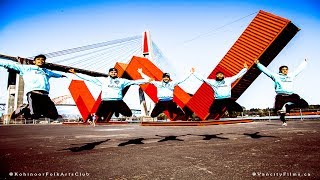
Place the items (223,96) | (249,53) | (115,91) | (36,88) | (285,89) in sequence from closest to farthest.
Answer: (36,88)
(115,91)
(223,96)
(285,89)
(249,53)

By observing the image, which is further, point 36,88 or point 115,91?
point 115,91

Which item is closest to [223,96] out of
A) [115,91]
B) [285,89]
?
[285,89]

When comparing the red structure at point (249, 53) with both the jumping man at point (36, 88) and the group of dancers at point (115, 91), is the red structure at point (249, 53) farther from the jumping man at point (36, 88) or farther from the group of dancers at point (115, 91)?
the jumping man at point (36, 88)

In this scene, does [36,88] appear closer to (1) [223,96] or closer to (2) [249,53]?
(1) [223,96]

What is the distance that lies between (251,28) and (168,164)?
15.4 metres

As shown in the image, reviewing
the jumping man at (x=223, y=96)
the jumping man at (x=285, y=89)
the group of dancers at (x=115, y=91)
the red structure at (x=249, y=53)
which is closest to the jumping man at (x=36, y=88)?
the group of dancers at (x=115, y=91)

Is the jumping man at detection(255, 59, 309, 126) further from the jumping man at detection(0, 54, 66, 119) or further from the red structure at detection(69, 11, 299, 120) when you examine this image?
the red structure at detection(69, 11, 299, 120)

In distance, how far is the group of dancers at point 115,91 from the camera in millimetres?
5441

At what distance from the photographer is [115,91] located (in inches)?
250

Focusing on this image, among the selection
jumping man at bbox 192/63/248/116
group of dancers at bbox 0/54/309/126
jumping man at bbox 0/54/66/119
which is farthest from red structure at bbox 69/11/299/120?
jumping man at bbox 0/54/66/119

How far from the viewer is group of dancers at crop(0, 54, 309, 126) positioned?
5.44m

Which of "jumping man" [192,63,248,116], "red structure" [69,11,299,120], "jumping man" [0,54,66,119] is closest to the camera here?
"jumping man" [0,54,66,119]

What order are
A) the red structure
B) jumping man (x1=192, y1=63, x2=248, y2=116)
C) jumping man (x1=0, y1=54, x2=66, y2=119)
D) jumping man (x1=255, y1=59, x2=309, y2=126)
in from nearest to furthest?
1. jumping man (x1=0, y1=54, x2=66, y2=119)
2. jumping man (x1=192, y1=63, x2=248, y2=116)
3. jumping man (x1=255, y1=59, x2=309, y2=126)
4. the red structure

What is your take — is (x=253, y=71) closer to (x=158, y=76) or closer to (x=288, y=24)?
(x=288, y=24)
